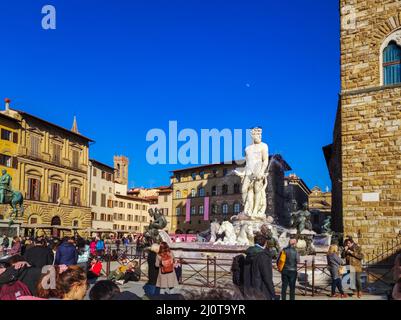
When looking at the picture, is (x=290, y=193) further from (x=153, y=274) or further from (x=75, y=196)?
(x=153, y=274)

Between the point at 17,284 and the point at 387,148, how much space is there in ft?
47.8

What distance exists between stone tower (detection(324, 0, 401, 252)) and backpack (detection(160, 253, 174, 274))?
34.2 feet

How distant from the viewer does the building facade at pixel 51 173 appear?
4181 centimetres

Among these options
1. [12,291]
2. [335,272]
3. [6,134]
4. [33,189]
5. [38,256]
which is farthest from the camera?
[33,189]

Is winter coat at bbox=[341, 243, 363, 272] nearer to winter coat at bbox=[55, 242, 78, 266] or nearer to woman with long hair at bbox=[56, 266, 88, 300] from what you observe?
winter coat at bbox=[55, 242, 78, 266]

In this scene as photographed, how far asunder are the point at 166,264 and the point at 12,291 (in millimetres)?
3735

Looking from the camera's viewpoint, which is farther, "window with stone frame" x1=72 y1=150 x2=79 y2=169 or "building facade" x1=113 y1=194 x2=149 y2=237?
"building facade" x1=113 y1=194 x2=149 y2=237

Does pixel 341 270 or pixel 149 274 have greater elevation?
pixel 149 274

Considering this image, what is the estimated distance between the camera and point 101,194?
57.1m

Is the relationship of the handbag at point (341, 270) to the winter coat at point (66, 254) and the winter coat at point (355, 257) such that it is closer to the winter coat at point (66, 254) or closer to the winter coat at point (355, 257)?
the winter coat at point (355, 257)

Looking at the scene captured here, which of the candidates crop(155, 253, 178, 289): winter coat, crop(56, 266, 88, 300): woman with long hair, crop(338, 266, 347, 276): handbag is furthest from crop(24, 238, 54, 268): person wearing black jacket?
crop(338, 266, 347, 276): handbag

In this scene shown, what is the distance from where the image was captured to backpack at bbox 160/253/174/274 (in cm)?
793

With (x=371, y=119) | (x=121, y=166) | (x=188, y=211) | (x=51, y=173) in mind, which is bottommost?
(x=188, y=211)

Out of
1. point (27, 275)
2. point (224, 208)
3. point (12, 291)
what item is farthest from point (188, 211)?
point (12, 291)
